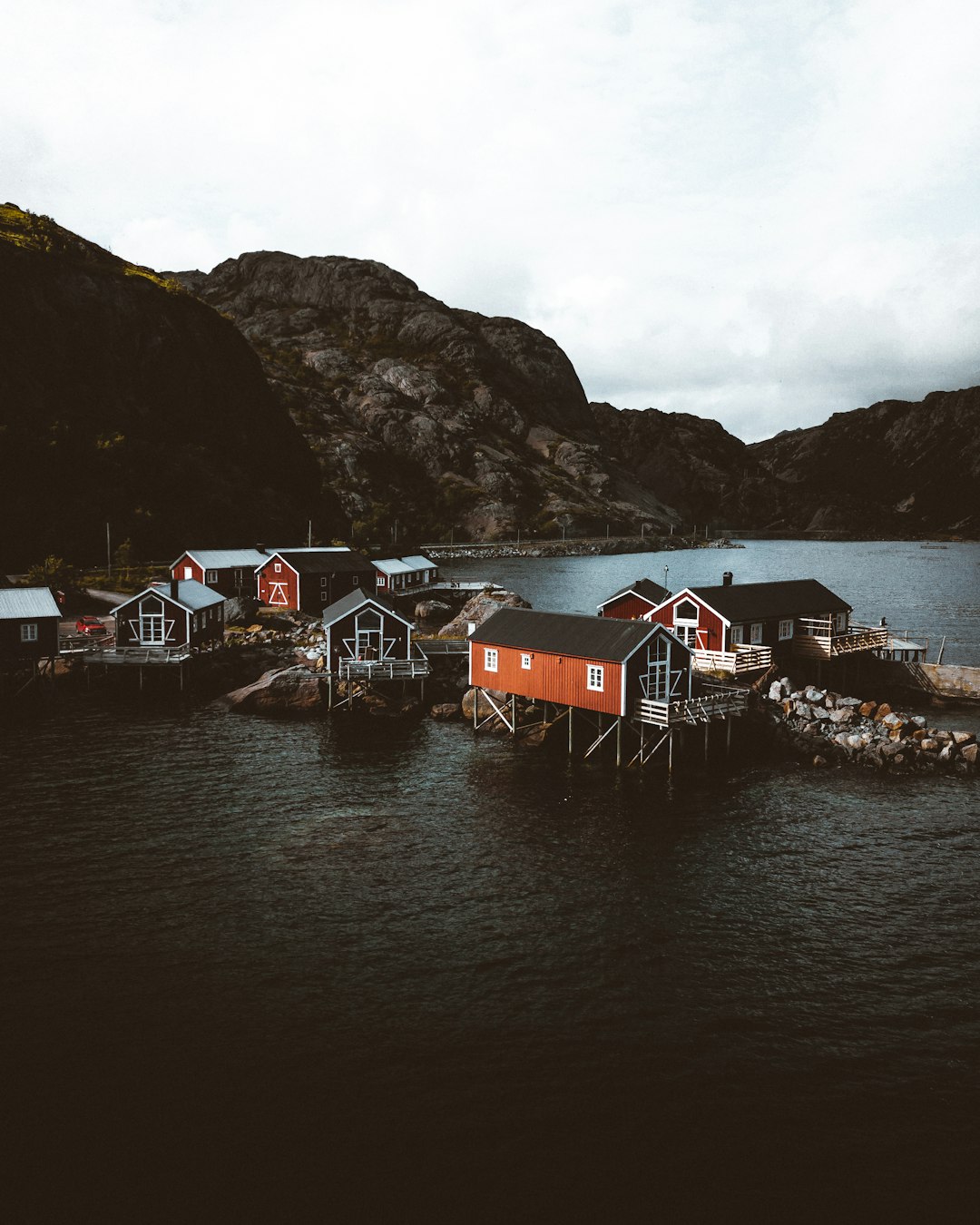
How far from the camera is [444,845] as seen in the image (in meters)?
34.7

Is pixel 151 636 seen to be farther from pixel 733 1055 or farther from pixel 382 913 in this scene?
pixel 733 1055

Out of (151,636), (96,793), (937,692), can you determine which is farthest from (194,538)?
(937,692)

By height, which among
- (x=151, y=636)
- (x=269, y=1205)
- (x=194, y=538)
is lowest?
(x=269, y=1205)

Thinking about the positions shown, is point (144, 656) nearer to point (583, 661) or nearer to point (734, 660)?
point (583, 661)

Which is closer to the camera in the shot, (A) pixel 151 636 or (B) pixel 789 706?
(B) pixel 789 706

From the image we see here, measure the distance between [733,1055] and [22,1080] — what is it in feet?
57.0

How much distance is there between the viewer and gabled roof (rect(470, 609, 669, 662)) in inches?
1788

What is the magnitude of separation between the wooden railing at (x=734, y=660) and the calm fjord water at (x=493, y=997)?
44.8 feet

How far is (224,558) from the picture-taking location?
96.5 metres

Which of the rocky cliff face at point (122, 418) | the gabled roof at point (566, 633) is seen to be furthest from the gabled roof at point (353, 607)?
the rocky cliff face at point (122, 418)

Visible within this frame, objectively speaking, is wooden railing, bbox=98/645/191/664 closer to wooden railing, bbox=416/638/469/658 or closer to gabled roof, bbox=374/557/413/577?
wooden railing, bbox=416/638/469/658

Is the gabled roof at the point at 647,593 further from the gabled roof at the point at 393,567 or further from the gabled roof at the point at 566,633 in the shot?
the gabled roof at the point at 393,567

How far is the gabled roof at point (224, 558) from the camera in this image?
93.8 metres

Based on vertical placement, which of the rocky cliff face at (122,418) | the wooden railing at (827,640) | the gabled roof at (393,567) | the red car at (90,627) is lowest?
the wooden railing at (827,640)
